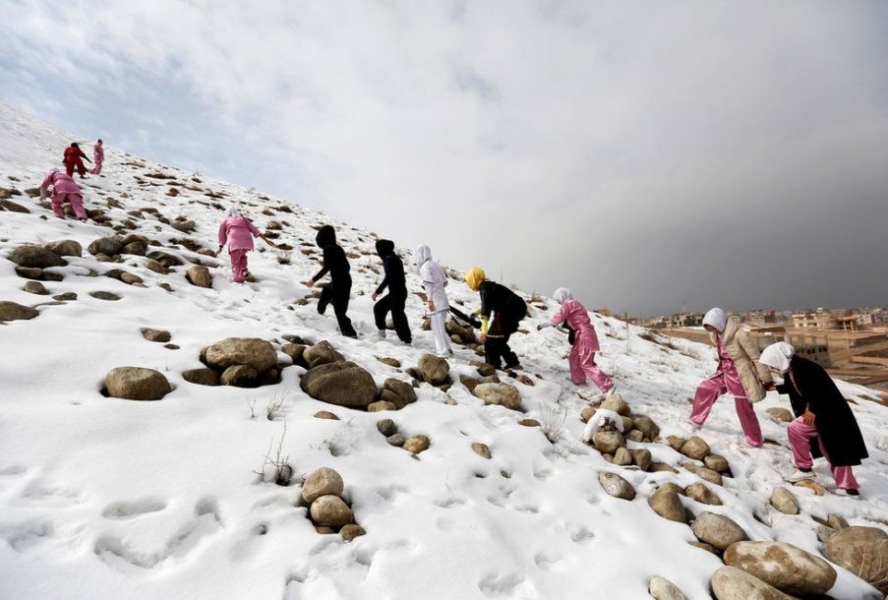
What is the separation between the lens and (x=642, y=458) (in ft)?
13.1

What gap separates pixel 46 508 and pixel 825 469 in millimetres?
6783

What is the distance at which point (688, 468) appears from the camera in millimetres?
4078

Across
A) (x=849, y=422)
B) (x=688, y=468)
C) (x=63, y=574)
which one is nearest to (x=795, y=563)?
(x=688, y=468)

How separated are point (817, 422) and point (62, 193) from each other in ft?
41.8

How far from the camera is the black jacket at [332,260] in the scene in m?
6.44

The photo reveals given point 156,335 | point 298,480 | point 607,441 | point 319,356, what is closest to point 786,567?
point 607,441

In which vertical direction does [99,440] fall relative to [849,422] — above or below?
below

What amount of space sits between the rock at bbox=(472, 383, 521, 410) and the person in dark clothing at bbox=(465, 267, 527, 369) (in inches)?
46.1

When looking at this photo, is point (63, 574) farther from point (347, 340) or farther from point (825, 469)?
point (825, 469)

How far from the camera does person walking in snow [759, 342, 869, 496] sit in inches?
157

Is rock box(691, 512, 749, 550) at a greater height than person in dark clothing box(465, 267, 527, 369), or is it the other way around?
person in dark clothing box(465, 267, 527, 369)

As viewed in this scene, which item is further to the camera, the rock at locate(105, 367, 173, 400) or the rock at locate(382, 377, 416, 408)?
the rock at locate(382, 377, 416, 408)

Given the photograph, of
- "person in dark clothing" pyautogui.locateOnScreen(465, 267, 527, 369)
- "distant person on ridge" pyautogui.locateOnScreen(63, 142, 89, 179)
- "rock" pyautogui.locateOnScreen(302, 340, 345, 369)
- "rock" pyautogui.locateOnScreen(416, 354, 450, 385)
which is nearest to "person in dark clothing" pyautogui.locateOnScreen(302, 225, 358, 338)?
"rock" pyautogui.locateOnScreen(302, 340, 345, 369)

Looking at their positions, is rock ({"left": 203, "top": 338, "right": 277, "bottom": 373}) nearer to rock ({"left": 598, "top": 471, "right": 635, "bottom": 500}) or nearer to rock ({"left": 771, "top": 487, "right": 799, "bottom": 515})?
rock ({"left": 598, "top": 471, "right": 635, "bottom": 500})
